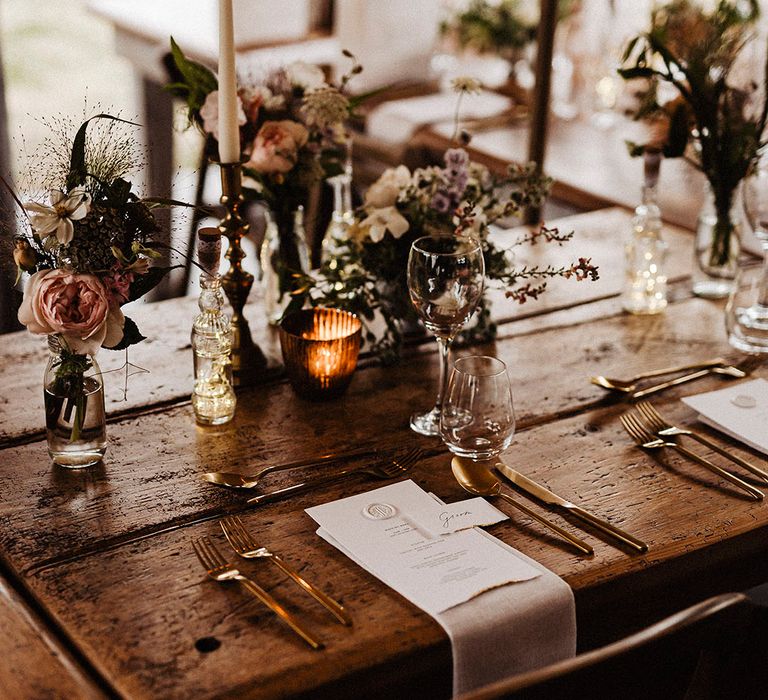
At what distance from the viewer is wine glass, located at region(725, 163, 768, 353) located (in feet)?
5.88

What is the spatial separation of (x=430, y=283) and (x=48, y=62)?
16.4 feet

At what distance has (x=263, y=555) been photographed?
1198 mm

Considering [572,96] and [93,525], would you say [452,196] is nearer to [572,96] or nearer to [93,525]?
[93,525]

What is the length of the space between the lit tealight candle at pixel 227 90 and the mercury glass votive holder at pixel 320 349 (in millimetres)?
263

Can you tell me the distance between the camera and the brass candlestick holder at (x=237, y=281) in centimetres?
155

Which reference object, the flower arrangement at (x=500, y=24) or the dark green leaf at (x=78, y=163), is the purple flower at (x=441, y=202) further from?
the flower arrangement at (x=500, y=24)

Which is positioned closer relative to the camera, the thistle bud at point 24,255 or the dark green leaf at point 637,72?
the thistle bud at point 24,255

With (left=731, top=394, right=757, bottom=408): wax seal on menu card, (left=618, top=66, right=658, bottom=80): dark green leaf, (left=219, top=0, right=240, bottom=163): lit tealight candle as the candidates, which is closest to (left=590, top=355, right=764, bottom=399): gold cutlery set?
(left=731, top=394, right=757, bottom=408): wax seal on menu card

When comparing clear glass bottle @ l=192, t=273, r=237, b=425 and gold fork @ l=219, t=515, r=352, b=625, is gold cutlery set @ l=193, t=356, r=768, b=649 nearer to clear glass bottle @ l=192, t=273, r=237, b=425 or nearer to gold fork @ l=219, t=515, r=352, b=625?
gold fork @ l=219, t=515, r=352, b=625

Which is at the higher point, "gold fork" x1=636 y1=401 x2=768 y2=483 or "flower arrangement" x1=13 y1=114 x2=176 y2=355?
"flower arrangement" x1=13 y1=114 x2=176 y2=355

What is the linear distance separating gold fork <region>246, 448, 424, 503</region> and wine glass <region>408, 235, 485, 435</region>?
87mm

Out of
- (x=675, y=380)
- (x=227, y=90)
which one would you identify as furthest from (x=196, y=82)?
(x=675, y=380)

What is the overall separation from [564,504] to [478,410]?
158 millimetres

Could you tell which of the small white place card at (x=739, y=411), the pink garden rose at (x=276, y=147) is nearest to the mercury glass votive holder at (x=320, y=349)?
the pink garden rose at (x=276, y=147)
